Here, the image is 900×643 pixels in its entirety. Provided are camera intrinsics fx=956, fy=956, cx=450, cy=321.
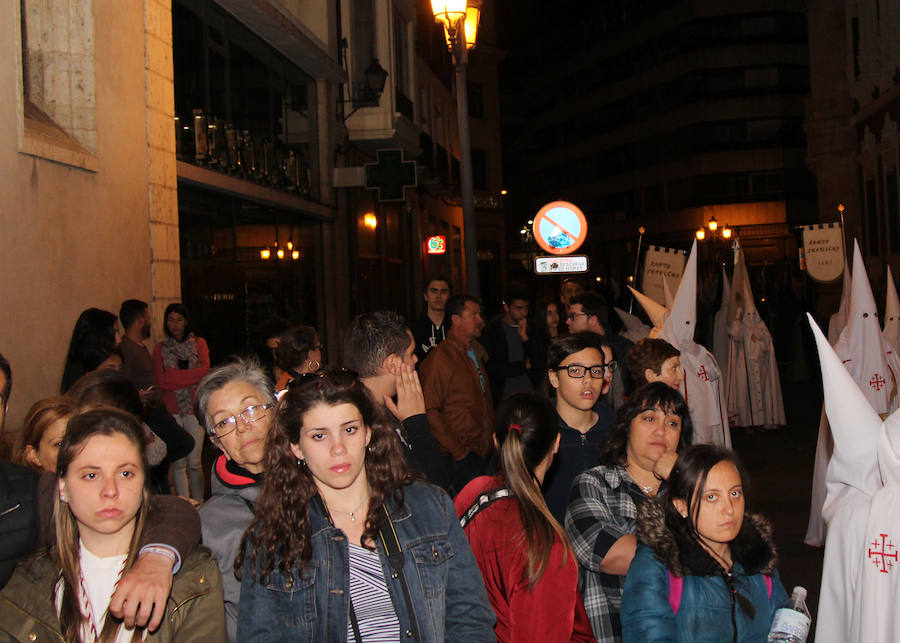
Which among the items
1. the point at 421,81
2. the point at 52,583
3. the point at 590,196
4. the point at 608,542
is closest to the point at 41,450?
the point at 52,583

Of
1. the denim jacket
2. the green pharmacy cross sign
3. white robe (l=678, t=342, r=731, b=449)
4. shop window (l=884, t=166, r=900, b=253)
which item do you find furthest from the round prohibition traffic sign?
shop window (l=884, t=166, r=900, b=253)

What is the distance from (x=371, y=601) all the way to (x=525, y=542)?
2.62ft

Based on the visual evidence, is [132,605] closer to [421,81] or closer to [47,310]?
[47,310]

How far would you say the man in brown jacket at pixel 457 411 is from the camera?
6.69 meters

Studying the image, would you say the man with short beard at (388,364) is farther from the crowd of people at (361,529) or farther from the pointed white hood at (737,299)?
the pointed white hood at (737,299)

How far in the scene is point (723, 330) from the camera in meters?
16.0

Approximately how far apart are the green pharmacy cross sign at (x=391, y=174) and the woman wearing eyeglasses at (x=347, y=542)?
14.8 m

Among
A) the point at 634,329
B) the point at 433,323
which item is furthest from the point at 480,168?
the point at 433,323

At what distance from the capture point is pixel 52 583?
2928mm

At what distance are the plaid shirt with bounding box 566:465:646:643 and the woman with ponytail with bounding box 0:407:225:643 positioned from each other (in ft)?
5.04

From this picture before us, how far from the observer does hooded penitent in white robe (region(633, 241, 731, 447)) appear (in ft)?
26.6

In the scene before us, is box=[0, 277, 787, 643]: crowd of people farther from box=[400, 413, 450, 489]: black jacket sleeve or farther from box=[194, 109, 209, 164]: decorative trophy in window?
box=[194, 109, 209, 164]: decorative trophy in window

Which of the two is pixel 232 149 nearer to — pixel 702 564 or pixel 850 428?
pixel 850 428

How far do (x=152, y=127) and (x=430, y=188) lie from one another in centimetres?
2024
